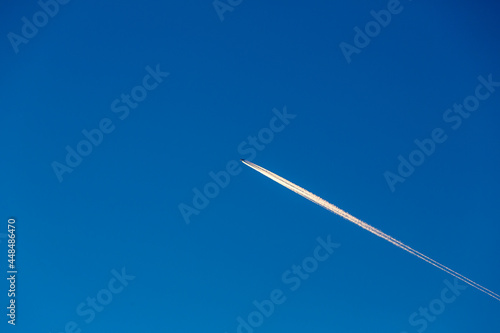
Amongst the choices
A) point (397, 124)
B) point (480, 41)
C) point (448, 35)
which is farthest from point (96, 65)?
point (480, 41)

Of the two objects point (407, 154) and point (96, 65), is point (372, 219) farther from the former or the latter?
point (96, 65)

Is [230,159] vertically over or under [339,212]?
over

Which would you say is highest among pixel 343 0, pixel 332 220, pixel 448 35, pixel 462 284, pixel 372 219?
pixel 343 0

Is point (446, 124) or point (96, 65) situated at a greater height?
point (96, 65)

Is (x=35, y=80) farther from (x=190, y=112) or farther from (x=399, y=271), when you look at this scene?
(x=399, y=271)

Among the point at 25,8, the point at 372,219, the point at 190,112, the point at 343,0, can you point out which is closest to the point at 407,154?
the point at 372,219

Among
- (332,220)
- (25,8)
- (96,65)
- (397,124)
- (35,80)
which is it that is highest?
(25,8)
